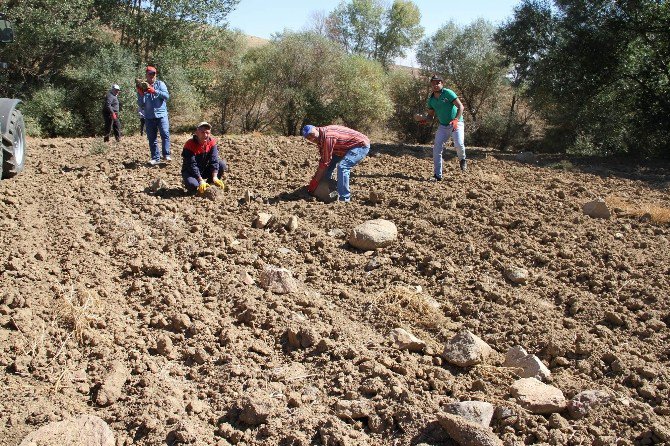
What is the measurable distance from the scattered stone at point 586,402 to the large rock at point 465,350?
0.70 metres

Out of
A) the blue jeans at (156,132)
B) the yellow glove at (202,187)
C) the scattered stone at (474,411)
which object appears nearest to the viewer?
the scattered stone at (474,411)

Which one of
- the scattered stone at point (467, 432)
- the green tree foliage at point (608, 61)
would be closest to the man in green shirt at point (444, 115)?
the scattered stone at point (467, 432)

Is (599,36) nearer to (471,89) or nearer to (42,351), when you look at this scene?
(471,89)

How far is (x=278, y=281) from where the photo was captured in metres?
5.34

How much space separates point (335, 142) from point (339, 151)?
0.53ft

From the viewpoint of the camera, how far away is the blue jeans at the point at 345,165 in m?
7.29

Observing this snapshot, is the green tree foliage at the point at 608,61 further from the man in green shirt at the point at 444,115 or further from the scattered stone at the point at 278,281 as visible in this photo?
the scattered stone at the point at 278,281

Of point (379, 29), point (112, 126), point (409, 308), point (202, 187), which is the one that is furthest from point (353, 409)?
point (379, 29)

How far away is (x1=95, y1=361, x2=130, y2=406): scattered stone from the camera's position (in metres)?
3.80

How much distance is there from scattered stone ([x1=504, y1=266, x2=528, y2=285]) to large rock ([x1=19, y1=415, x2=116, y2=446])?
373 cm

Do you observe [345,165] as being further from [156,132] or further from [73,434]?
[73,434]

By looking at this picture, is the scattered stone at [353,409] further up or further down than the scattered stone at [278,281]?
further down

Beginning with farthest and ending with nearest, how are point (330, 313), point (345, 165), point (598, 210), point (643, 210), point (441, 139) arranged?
point (441, 139) < point (345, 165) < point (643, 210) < point (598, 210) < point (330, 313)

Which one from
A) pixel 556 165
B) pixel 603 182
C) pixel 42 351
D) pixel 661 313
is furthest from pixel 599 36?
A: pixel 42 351
